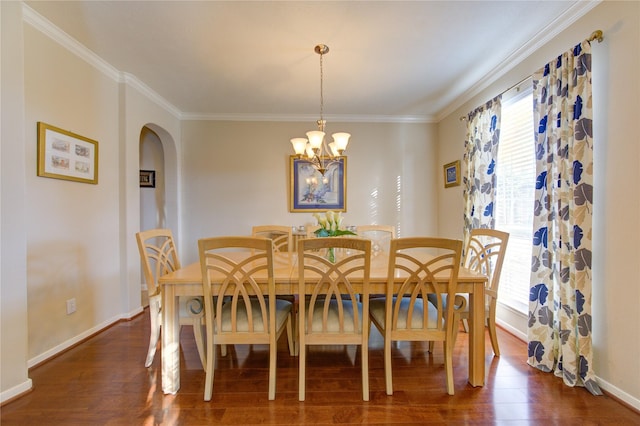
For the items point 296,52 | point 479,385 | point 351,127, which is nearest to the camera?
point 479,385

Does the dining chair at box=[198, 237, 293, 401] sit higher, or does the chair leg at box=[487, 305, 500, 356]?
the dining chair at box=[198, 237, 293, 401]

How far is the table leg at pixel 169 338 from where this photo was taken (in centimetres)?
168

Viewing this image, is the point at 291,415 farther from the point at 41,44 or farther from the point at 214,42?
the point at 41,44

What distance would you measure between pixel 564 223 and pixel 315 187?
2864 mm

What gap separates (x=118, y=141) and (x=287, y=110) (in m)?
2.03

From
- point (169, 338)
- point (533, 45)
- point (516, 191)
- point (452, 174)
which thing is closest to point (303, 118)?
point (452, 174)

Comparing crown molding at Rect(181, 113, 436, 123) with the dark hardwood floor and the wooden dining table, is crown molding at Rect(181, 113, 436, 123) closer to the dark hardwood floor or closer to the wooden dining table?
the wooden dining table

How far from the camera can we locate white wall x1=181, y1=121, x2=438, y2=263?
4039 millimetres

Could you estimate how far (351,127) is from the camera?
13.6 feet

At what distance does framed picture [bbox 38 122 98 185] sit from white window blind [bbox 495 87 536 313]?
12.8ft

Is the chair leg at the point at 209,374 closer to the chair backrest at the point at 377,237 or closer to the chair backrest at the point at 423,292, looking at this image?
the chair backrest at the point at 423,292

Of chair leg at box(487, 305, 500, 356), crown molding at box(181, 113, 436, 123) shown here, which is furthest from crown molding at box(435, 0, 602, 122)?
chair leg at box(487, 305, 500, 356)

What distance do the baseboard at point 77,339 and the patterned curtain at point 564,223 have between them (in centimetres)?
363

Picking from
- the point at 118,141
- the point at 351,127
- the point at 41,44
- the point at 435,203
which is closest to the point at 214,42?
the point at 41,44
